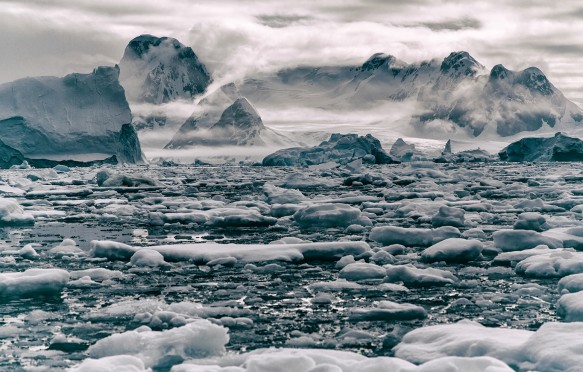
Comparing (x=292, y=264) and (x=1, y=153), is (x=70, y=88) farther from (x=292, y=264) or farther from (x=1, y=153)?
(x=292, y=264)

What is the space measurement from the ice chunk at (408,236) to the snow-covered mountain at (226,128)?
124 metres

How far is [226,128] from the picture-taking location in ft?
504

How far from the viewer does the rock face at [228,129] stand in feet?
486

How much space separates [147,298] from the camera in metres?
7.77

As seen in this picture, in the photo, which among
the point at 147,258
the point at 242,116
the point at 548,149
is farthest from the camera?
the point at 242,116

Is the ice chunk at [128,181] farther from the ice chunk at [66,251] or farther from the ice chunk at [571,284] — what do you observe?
the ice chunk at [571,284]

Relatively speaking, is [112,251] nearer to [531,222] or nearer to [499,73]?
[531,222]

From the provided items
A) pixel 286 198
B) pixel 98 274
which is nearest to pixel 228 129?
pixel 286 198

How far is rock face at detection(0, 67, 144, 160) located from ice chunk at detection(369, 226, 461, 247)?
43570mm

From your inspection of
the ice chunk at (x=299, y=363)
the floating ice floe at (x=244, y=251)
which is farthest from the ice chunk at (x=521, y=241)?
the ice chunk at (x=299, y=363)

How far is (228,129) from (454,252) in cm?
14465

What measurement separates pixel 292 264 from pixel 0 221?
9.19 m

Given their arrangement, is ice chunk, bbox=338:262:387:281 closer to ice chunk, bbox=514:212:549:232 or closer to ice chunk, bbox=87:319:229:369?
ice chunk, bbox=87:319:229:369

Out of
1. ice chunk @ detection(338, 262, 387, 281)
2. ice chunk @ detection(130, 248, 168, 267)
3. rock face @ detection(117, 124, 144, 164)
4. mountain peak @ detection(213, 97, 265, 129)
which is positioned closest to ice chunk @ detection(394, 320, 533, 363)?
ice chunk @ detection(338, 262, 387, 281)
